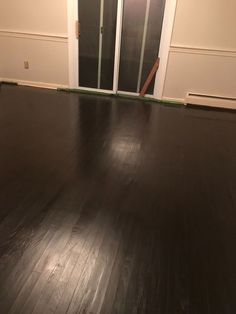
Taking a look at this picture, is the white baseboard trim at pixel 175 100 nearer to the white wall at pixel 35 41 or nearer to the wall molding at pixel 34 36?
the white wall at pixel 35 41

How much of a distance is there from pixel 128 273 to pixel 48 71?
3908 mm

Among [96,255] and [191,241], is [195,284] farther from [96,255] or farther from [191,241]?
[96,255]

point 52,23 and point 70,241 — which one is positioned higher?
point 52,23

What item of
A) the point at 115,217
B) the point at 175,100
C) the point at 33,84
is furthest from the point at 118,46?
Answer: the point at 115,217

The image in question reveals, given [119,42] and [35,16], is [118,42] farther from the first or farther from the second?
[35,16]

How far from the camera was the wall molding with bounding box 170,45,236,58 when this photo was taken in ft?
12.5

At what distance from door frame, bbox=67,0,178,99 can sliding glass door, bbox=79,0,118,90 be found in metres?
0.08

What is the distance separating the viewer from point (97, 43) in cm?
417

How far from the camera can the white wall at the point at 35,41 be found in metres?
4.07

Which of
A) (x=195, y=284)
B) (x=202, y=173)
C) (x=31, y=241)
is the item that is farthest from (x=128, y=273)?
(x=202, y=173)

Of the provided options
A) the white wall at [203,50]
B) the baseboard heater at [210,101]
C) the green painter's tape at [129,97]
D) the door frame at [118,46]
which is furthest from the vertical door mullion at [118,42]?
the baseboard heater at [210,101]

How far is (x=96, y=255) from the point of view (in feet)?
4.98

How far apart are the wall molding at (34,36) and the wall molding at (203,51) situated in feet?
5.75

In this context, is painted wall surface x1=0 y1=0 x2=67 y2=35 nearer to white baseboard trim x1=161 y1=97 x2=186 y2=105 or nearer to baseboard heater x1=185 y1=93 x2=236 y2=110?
white baseboard trim x1=161 y1=97 x2=186 y2=105
